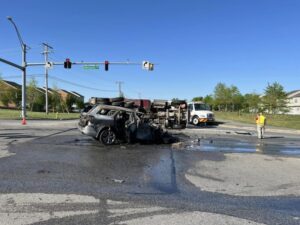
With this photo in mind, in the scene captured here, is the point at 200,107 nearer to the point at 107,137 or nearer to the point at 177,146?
the point at 177,146

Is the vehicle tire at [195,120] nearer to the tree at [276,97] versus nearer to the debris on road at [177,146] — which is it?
the debris on road at [177,146]

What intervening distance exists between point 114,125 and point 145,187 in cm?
830

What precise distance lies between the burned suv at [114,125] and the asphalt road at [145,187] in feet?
7.60

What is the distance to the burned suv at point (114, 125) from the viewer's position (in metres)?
15.6

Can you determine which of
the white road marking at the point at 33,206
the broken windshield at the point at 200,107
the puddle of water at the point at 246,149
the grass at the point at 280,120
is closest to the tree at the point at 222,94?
the grass at the point at 280,120

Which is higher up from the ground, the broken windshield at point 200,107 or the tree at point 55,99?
the tree at point 55,99

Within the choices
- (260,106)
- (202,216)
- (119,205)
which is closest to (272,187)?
(202,216)

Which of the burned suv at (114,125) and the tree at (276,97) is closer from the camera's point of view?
the burned suv at (114,125)

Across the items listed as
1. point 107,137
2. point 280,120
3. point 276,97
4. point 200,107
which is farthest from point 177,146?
point 276,97

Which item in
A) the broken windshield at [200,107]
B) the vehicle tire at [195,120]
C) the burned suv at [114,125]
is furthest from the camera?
the broken windshield at [200,107]

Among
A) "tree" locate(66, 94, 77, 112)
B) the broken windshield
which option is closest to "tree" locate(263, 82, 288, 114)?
the broken windshield

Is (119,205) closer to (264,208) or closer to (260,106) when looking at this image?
(264,208)

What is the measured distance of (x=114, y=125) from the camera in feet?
52.3

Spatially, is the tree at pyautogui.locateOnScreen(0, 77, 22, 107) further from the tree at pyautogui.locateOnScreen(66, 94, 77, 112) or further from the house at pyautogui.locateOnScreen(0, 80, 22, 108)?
the tree at pyautogui.locateOnScreen(66, 94, 77, 112)
